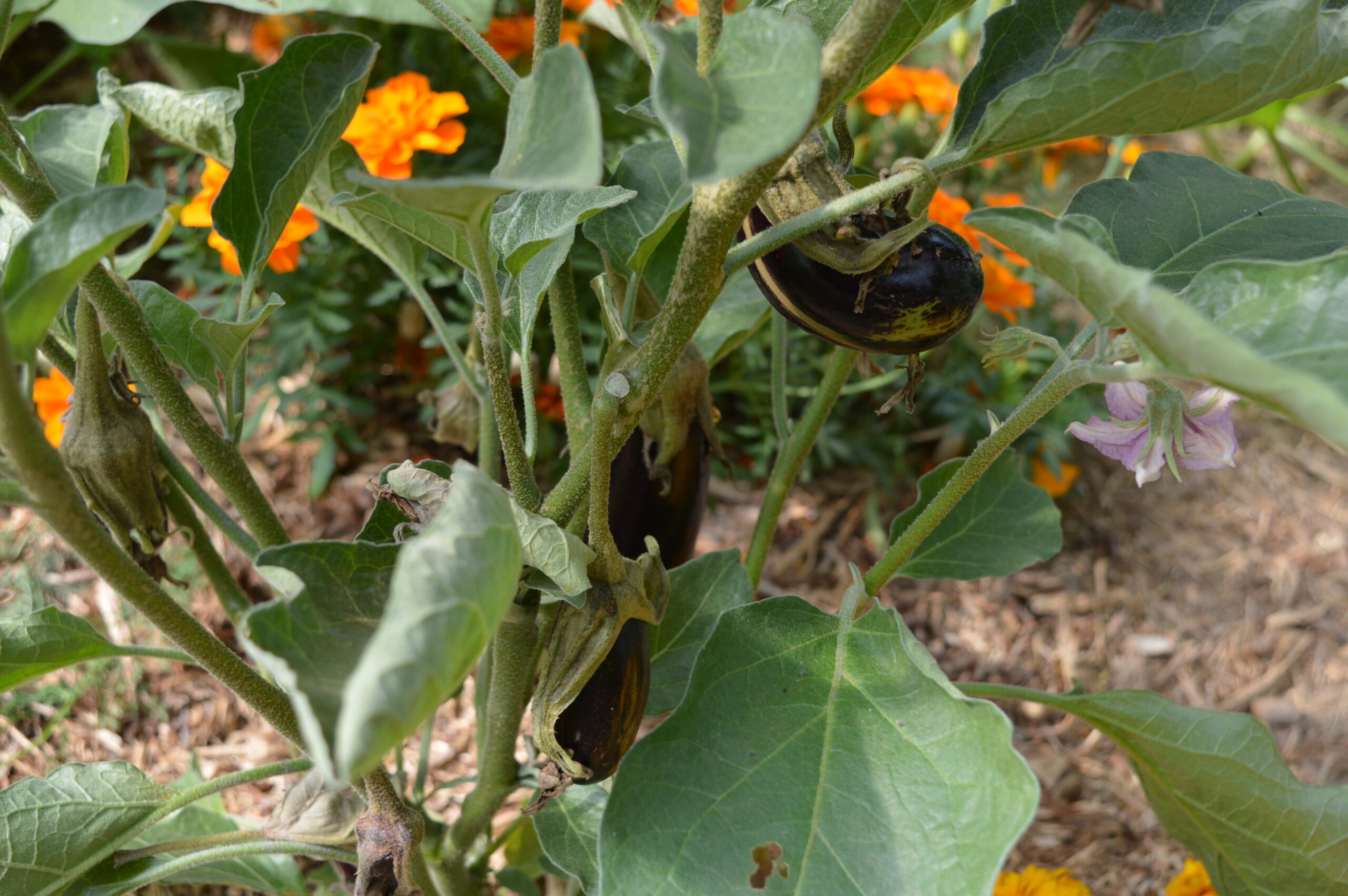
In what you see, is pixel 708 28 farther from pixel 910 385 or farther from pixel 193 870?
pixel 193 870

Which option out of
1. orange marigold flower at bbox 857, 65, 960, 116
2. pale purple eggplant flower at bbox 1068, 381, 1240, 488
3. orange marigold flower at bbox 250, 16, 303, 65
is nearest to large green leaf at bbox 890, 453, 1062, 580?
pale purple eggplant flower at bbox 1068, 381, 1240, 488

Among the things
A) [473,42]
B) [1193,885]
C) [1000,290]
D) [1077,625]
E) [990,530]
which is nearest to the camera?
[473,42]

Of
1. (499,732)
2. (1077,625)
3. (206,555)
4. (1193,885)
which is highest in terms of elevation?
(206,555)

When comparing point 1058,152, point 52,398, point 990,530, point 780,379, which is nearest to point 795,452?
point 780,379

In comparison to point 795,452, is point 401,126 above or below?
above

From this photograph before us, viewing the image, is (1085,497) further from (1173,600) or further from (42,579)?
(42,579)

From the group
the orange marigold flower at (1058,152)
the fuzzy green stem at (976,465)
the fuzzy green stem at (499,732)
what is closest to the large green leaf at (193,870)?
the fuzzy green stem at (499,732)

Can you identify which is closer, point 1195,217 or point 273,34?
point 1195,217
